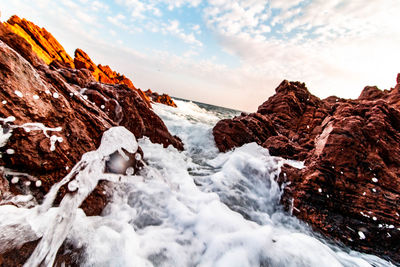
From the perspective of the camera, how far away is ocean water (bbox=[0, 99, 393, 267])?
7.36 ft

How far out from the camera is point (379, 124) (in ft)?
14.8

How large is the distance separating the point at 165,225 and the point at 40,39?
26426 mm

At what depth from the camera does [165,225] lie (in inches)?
125

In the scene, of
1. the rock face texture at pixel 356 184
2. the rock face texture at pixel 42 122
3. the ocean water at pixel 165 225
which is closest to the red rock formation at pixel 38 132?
the rock face texture at pixel 42 122

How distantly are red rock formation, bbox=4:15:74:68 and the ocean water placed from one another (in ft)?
62.2

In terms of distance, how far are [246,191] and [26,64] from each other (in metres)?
5.66

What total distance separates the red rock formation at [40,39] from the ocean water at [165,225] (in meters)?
19.0

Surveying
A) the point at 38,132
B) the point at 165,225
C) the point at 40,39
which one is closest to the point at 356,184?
the point at 165,225

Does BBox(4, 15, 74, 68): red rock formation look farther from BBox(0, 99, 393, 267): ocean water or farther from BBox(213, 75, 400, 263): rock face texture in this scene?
BBox(213, 75, 400, 263): rock face texture

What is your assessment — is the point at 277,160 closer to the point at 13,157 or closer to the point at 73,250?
the point at 73,250

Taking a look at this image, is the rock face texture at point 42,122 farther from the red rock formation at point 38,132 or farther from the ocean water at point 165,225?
the ocean water at point 165,225

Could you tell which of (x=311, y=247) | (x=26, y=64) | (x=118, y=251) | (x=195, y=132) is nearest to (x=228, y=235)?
(x=311, y=247)

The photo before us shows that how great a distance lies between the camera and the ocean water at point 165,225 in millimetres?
2244

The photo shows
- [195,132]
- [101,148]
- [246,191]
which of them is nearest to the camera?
[101,148]
